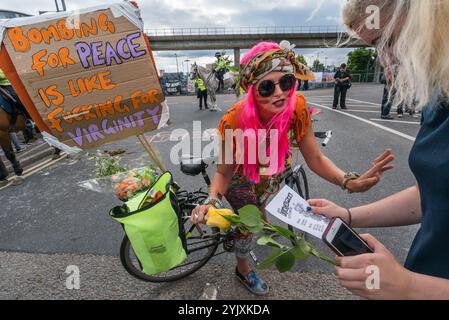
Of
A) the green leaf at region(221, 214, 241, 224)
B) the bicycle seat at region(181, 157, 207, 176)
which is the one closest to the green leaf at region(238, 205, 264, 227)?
the green leaf at region(221, 214, 241, 224)

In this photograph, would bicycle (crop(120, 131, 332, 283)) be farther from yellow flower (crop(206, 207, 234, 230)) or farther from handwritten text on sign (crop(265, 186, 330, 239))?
handwritten text on sign (crop(265, 186, 330, 239))

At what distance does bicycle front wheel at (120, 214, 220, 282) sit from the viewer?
229 centimetres

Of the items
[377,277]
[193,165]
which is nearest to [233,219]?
[377,277]

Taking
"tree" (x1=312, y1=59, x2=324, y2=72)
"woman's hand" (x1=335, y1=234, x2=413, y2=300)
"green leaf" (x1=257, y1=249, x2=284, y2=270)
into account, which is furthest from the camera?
"tree" (x1=312, y1=59, x2=324, y2=72)

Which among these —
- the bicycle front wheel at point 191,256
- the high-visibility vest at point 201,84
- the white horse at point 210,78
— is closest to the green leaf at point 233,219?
the bicycle front wheel at point 191,256

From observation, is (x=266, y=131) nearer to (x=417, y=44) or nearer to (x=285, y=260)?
(x=285, y=260)

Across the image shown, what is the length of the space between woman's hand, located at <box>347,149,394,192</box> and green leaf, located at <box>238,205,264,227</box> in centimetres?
82

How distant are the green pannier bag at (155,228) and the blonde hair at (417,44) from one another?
1407 millimetres

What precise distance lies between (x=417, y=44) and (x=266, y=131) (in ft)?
3.80

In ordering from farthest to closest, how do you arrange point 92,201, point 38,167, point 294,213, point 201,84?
point 201,84 < point 38,167 < point 92,201 < point 294,213

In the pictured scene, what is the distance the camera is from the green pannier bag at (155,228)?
1630mm

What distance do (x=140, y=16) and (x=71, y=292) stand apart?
2.41 meters

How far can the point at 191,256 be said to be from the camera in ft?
8.52

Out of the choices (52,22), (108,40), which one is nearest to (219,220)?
(108,40)
